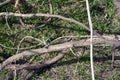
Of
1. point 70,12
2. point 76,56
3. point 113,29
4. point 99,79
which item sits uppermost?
point 70,12

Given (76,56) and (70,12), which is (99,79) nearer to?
(76,56)

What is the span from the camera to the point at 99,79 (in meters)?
1.79

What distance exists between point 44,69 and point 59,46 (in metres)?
0.32

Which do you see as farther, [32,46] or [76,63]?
[76,63]

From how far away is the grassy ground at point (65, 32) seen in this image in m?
1.77

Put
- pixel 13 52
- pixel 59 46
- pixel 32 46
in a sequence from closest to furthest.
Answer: pixel 59 46
pixel 32 46
pixel 13 52

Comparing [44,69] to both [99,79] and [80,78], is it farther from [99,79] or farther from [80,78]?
[99,79]

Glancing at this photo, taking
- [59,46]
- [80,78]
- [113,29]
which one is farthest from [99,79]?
[59,46]

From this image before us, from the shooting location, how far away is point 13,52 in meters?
1.75

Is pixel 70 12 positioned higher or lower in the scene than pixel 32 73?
higher

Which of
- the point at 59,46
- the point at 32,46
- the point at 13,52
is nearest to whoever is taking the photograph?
the point at 59,46

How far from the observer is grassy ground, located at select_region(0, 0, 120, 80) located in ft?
5.82

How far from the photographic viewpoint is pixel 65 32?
1.81 metres

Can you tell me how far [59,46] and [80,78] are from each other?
1.19 ft
